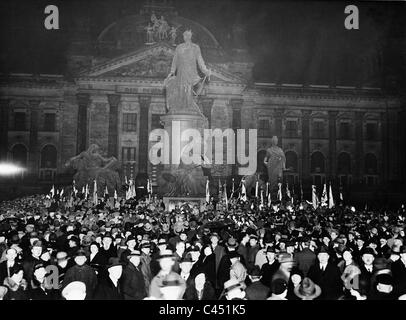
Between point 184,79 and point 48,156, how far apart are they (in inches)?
857

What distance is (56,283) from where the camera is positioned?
27.7ft

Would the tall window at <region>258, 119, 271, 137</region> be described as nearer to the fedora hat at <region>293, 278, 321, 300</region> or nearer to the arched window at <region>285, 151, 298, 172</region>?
the arched window at <region>285, 151, 298, 172</region>

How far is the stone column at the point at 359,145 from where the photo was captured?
40.8 meters

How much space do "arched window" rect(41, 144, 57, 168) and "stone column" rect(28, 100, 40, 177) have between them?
25.6 inches

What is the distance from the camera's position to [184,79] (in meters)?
22.0

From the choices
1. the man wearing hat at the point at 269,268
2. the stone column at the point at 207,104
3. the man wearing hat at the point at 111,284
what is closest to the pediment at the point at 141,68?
the stone column at the point at 207,104

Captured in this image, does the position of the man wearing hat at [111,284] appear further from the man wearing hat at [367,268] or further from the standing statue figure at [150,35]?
the standing statue figure at [150,35]

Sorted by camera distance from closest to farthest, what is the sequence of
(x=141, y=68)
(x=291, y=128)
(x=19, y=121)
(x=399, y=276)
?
(x=399, y=276) < (x=141, y=68) < (x=19, y=121) < (x=291, y=128)

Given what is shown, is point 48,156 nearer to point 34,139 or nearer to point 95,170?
point 34,139

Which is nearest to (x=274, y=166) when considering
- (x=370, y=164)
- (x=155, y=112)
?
(x=370, y=164)

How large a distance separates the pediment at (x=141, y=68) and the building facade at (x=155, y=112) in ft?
0.26

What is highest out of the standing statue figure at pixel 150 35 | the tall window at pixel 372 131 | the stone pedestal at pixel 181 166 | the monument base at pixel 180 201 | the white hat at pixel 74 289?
the standing statue figure at pixel 150 35

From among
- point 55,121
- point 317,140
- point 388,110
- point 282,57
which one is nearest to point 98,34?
point 55,121
